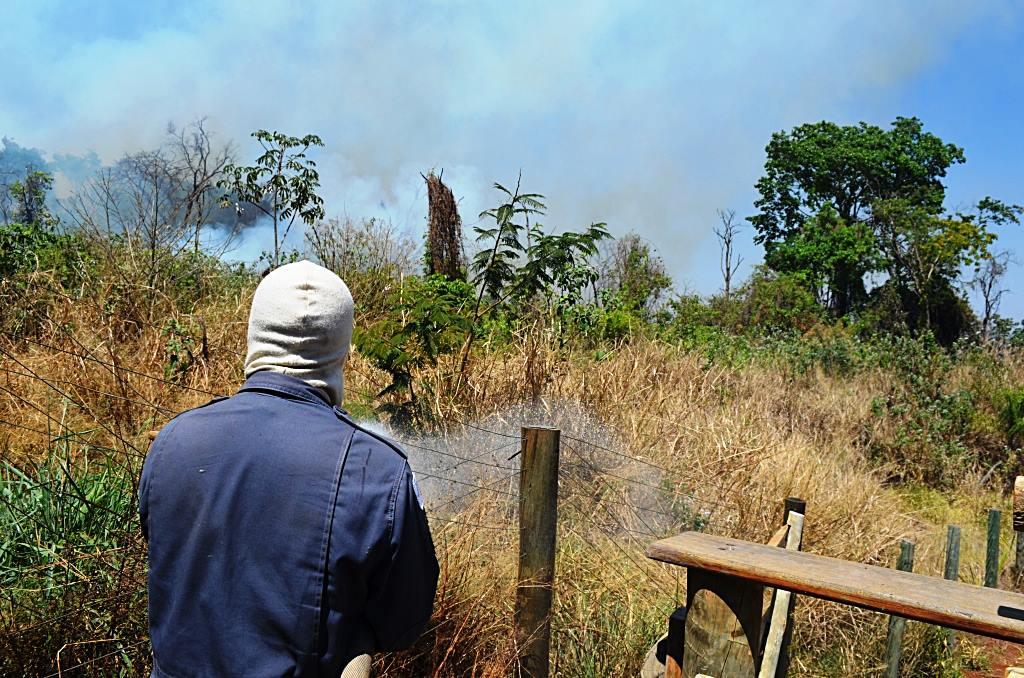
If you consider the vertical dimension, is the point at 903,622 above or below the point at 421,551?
below

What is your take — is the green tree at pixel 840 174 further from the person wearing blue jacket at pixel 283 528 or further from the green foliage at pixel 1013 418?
the person wearing blue jacket at pixel 283 528

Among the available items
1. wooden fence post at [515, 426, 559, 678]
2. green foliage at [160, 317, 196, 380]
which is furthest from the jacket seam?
green foliage at [160, 317, 196, 380]

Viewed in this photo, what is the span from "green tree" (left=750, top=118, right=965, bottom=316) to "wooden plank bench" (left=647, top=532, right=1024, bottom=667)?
98.1 feet

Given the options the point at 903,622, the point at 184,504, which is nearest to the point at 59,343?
the point at 184,504

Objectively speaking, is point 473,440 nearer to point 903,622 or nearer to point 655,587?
point 655,587

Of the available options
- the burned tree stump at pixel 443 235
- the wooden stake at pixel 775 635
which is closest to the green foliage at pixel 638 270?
the burned tree stump at pixel 443 235

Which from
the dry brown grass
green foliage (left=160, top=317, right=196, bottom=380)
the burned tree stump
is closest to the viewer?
the dry brown grass

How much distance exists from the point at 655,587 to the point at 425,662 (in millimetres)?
1883

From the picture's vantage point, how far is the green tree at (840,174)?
3114cm

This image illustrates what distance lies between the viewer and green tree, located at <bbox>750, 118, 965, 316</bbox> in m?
31.1

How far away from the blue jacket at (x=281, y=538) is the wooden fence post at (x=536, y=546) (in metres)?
1.60

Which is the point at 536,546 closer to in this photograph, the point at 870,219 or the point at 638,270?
the point at 638,270

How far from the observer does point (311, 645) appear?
5.32 ft

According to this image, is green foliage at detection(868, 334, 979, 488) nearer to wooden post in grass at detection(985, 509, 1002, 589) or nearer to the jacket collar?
wooden post in grass at detection(985, 509, 1002, 589)
